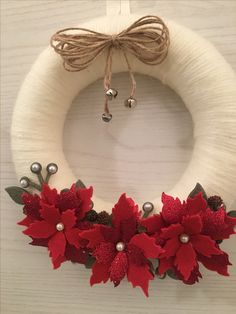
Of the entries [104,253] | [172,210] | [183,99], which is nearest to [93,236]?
[104,253]

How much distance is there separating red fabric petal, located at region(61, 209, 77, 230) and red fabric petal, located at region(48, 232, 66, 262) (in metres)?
0.02

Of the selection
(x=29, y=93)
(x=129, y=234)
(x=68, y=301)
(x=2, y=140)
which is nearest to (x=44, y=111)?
(x=29, y=93)

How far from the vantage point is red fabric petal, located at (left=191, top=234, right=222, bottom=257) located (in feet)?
2.15

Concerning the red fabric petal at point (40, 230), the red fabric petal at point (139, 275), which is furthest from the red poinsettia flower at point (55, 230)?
the red fabric petal at point (139, 275)

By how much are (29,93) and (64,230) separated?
10.4 inches

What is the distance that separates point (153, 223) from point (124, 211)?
51 millimetres

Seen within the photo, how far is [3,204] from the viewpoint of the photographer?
875 mm

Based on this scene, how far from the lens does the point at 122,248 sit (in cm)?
68

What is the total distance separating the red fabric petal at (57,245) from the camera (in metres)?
0.71

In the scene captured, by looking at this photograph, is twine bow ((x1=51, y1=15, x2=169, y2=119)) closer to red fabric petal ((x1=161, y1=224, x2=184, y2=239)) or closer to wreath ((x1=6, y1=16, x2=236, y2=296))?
wreath ((x1=6, y1=16, x2=236, y2=296))

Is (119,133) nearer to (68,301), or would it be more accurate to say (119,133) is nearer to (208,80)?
(208,80)

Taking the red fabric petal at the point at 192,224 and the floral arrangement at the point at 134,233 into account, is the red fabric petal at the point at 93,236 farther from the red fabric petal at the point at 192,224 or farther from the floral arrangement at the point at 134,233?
the red fabric petal at the point at 192,224

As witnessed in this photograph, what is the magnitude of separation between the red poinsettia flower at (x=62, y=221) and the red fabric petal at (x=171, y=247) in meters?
0.14

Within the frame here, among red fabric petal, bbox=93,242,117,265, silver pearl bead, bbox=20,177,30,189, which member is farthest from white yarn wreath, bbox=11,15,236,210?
red fabric petal, bbox=93,242,117,265
